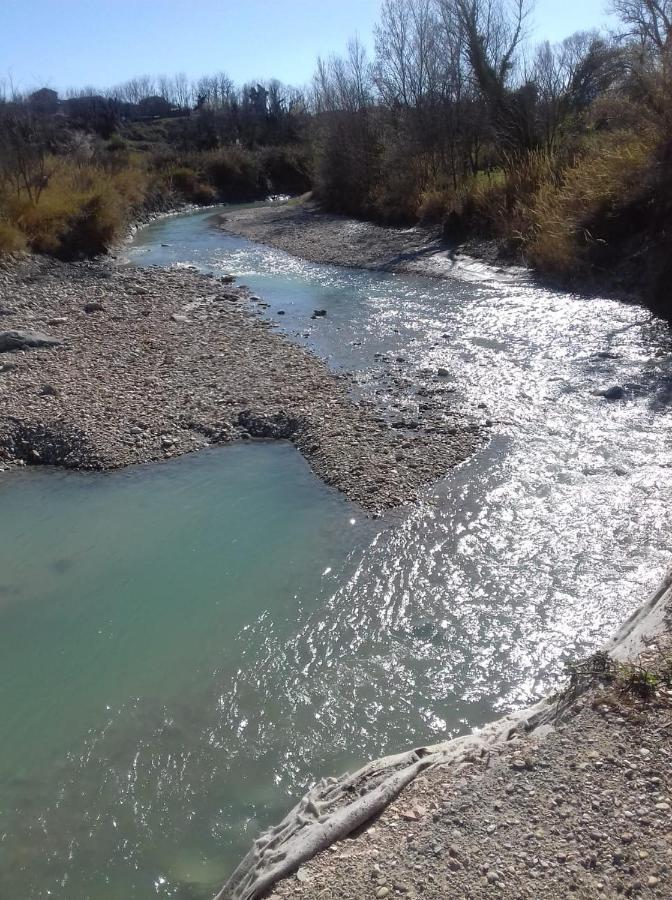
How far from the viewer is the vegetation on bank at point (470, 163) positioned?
42.7 feet

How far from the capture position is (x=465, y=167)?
2150 centimetres

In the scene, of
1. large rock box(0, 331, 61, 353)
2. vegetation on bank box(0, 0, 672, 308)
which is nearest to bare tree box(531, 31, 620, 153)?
vegetation on bank box(0, 0, 672, 308)

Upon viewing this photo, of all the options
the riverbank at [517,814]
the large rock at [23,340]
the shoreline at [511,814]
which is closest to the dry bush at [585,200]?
the large rock at [23,340]

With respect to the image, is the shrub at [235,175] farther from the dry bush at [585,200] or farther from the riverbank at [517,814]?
the riverbank at [517,814]

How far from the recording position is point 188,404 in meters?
8.52

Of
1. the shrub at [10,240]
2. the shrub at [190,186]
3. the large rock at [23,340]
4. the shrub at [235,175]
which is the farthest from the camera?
the shrub at [235,175]

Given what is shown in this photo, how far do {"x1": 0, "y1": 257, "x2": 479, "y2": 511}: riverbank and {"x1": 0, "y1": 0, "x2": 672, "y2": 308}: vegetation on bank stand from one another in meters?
6.04

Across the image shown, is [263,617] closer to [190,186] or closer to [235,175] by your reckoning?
[190,186]

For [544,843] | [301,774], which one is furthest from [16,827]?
[544,843]

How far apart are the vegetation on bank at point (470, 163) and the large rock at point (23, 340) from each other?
647 centimetres

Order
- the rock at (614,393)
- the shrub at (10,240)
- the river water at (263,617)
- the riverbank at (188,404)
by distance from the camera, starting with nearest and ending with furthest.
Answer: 1. the river water at (263,617)
2. the riverbank at (188,404)
3. the rock at (614,393)
4. the shrub at (10,240)

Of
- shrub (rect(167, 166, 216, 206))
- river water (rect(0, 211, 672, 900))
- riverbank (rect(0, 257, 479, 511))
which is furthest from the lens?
shrub (rect(167, 166, 216, 206))

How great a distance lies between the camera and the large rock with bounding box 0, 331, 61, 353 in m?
10.2

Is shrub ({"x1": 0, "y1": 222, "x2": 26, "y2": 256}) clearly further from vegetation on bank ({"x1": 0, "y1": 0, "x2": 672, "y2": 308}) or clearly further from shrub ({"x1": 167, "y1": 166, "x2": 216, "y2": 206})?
shrub ({"x1": 167, "y1": 166, "x2": 216, "y2": 206})
